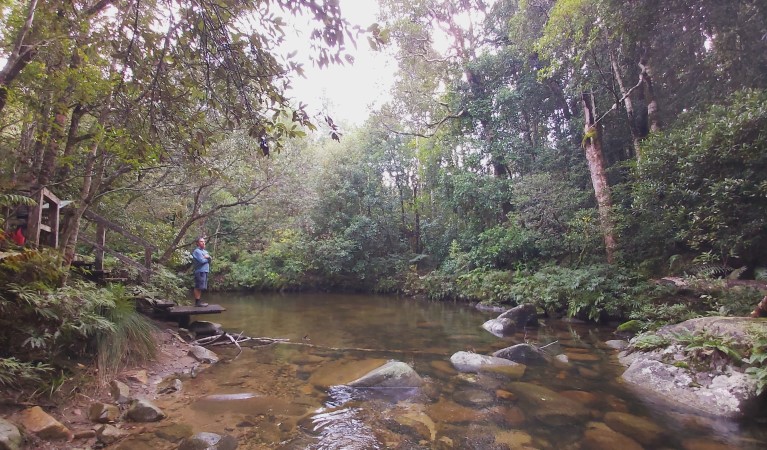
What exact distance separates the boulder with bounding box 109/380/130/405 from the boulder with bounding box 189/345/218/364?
1.79 meters

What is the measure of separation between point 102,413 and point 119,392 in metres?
0.53

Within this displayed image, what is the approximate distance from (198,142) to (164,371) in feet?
13.6

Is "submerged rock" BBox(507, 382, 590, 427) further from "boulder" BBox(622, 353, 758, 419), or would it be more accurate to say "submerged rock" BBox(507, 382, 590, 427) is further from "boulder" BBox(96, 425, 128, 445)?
"boulder" BBox(96, 425, 128, 445)

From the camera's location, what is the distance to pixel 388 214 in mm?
21938

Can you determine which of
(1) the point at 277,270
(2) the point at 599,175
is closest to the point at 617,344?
(2) the point at 599,175

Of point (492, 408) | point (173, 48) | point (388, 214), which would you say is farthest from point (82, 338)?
point (388, 214)

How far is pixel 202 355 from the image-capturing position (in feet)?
21.8

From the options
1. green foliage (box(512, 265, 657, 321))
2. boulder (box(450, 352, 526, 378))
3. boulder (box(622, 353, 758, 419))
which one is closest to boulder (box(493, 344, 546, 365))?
boulder (box(450, 352, 526, 378))

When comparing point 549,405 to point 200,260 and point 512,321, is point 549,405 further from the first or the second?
point 200,260

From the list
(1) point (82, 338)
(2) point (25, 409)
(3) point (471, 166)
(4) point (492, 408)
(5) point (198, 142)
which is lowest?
(4) point (492, 408)

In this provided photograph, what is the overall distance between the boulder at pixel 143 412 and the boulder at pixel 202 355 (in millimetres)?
2294

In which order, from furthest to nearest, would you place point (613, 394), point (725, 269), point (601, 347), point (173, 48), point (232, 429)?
point (725, 269) → point (601, 347) → point (613, 394) → point (232, 429) → point (173, 48)

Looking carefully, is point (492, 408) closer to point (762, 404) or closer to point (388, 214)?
point (762, 404)

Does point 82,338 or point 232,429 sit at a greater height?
point 82,338
